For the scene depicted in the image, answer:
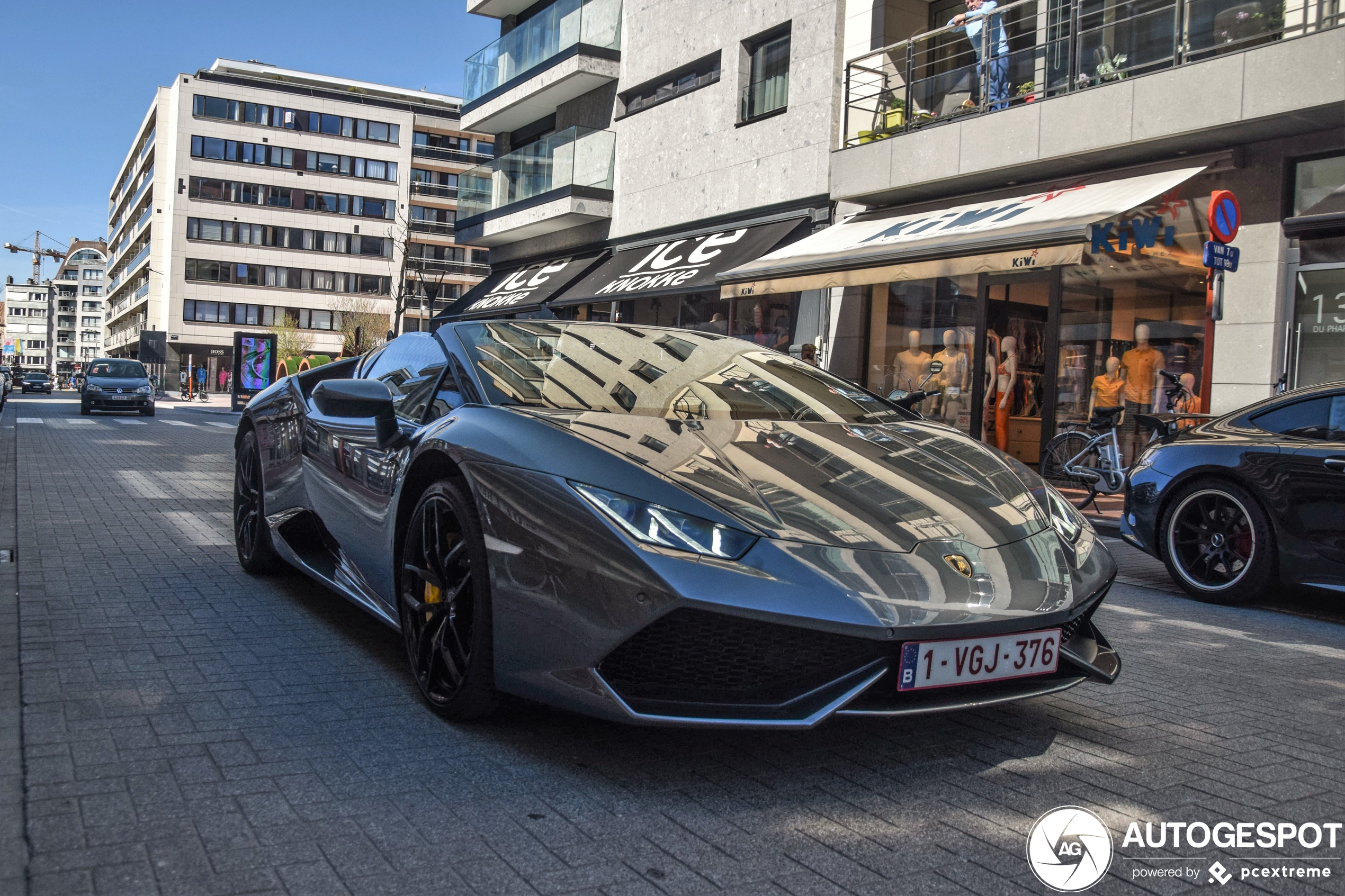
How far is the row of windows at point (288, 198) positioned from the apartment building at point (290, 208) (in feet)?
0.27

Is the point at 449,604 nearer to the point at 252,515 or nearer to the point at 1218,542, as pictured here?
the point at 252,515

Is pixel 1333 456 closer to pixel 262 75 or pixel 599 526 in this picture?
pixel 599 526

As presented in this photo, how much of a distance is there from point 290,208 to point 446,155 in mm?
11701

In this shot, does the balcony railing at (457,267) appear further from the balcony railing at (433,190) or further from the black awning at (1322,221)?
the black awning at (1322,221)

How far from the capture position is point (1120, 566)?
7.72 meters

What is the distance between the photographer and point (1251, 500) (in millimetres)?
6129

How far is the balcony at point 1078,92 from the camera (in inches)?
410

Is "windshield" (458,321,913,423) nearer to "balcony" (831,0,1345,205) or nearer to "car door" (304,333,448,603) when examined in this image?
"car door" (304,333,448,603)

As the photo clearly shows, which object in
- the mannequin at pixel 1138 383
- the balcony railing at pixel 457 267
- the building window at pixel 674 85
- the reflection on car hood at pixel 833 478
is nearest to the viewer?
the reflection on car hood at pixel 833 478

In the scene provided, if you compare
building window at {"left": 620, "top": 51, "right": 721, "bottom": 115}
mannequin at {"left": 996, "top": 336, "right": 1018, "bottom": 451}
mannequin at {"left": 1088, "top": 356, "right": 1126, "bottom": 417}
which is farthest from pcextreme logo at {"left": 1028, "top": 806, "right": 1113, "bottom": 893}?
building window at {"left": 620, "top": 51, "right": 721, "bottom": 115}

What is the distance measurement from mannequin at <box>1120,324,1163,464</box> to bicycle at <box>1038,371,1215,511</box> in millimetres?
252

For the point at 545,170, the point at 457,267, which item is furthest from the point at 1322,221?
the point at 457,267

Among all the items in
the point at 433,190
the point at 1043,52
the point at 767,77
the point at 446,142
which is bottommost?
the point at 1043,52
